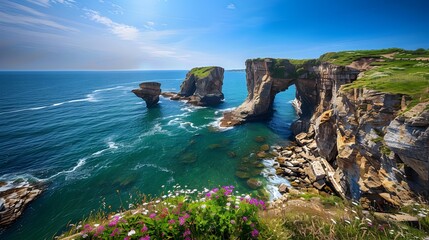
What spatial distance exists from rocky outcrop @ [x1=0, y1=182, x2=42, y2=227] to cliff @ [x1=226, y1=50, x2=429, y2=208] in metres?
30.6

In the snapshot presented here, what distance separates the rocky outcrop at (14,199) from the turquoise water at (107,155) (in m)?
0.74

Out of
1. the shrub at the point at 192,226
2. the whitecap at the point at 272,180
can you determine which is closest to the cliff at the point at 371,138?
the whitecap at the point at 272,180

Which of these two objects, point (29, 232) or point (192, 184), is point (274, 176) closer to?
point (192, 184)

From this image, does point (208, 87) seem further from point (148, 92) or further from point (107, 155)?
point (107, 155)

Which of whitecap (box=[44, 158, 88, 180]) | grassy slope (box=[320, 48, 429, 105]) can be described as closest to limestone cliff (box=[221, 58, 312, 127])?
grassy slope (box=[320, 48, 429, 105])

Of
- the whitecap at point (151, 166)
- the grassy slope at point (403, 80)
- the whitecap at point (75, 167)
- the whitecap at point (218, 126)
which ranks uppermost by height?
the grassy slope at point (403, 80)

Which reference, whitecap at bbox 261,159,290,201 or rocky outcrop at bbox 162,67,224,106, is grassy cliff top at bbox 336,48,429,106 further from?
rocky outcrop at bbox 162,67,224,106

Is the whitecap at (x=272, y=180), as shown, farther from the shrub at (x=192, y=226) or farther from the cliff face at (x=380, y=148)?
the shrub at (x=192, y=226)

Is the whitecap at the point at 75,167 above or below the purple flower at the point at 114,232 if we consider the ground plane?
below

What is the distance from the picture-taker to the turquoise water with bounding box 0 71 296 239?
19922 millimetres

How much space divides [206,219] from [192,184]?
58.8 ft

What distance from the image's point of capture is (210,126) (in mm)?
43438

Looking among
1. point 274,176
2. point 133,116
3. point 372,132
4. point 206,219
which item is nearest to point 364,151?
point 372,132

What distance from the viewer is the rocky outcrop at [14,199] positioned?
17514mm
